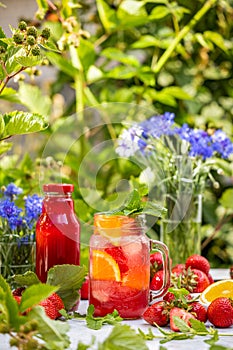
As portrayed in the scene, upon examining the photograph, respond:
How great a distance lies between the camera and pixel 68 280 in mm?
1241

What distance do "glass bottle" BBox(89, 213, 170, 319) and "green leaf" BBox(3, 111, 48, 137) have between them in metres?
0.18

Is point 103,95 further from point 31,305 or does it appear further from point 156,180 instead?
point 31,305

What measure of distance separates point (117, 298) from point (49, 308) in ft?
0.38

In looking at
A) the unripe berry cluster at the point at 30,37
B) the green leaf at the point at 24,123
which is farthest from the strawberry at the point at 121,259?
the unripe berry cluster at the point at 30,37

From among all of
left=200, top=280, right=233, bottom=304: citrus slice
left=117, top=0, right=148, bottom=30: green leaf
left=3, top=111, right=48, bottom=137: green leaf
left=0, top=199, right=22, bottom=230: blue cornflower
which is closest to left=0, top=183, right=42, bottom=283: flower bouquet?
left=0, top=199, right=22, bottom=230: blue cornflower

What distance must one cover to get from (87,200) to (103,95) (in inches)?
31.6

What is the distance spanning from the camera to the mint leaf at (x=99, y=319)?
116 cm

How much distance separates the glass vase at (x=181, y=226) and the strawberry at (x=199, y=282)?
0.25m

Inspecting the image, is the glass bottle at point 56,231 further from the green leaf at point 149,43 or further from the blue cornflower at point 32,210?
the green leaf at point 149,43

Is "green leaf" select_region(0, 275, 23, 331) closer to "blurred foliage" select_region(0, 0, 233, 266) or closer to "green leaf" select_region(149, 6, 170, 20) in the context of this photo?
"blurred foliage" select_region(0, 0, 233, 266)

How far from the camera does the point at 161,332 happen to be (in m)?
1.14

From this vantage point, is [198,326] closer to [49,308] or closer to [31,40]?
[49,308]

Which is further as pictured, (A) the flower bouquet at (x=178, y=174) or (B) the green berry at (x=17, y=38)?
(A) the flower bouquet at (x=178, y=174)

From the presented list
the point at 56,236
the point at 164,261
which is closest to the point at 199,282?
the point at 164,261
